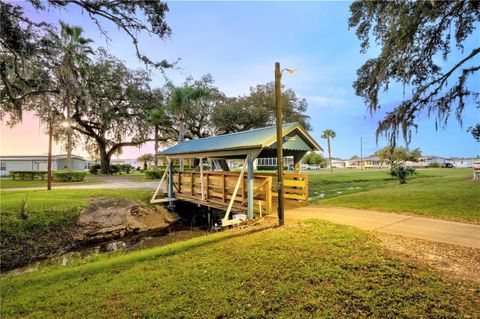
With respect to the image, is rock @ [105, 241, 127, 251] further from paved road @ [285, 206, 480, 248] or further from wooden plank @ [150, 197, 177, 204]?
paved road @ [285, 206, 480, 248]

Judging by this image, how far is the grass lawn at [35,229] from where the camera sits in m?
7.86

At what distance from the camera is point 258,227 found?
23.4 ft

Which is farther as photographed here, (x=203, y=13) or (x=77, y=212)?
(x=77, y=212)

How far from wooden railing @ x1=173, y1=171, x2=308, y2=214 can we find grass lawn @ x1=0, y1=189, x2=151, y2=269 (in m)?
5.20

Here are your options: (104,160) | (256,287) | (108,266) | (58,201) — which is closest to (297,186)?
(256,287)

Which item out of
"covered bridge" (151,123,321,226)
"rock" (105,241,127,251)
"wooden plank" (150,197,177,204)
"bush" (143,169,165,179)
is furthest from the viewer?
"bush" (143,169,165,179)

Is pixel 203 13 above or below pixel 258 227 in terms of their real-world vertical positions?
above

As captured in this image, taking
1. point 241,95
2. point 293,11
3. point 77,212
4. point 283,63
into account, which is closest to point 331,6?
point 293,11

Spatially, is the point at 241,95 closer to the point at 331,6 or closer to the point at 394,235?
the point at 331,6

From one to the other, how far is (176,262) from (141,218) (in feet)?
25.0

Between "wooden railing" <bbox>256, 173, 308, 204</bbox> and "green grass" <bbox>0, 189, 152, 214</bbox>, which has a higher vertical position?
"wooden railing" <bbox>256, 173, 308, 204</bbox>

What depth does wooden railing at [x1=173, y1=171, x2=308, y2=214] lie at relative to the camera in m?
8.84

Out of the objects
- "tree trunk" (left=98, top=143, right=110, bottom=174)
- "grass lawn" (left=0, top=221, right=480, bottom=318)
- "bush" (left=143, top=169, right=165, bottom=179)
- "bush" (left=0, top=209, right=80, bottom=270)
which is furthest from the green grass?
"tree trunk" (left=98, top=143, right=110, bottom=174)

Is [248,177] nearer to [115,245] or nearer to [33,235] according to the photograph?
[115,245]
